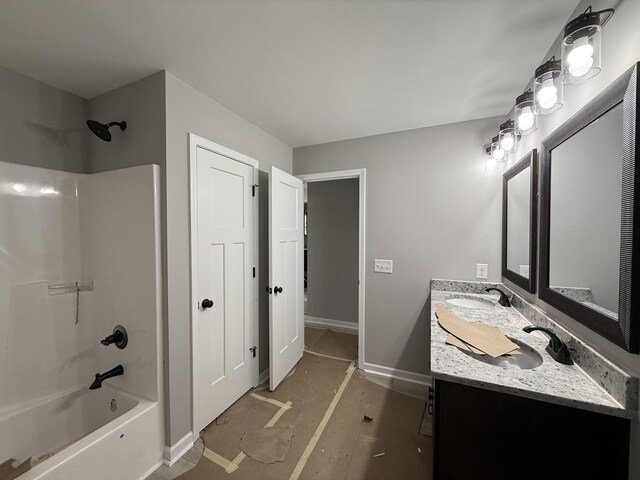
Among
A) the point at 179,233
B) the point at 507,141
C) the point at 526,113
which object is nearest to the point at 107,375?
the point at 179,233

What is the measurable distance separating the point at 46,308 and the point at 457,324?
259 centimetres

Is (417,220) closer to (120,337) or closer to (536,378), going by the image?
(536,378)

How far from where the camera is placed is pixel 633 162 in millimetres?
752

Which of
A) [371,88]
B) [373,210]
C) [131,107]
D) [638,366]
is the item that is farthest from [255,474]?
[371,88]

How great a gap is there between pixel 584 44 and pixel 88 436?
2.76 m

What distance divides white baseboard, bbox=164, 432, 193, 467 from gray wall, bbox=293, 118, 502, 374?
1.60 meters

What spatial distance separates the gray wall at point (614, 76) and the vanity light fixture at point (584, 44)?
5cm

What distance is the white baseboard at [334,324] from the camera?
141 inches

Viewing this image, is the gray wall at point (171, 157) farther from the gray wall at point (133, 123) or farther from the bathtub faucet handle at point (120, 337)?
the bathtub faucet handle at point (120, 337)

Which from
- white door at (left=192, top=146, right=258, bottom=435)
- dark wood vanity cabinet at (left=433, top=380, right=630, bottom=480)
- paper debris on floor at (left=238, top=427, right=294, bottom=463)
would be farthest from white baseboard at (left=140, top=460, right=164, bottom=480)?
dark wood vanity cabinet at (left=433, top=380, right=630, bottom=480)

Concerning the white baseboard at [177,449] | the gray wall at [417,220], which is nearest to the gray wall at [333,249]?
the gray wall at [417,220]

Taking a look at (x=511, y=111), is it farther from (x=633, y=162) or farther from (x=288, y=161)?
(x=288, y=161)

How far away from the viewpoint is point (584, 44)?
0.85m

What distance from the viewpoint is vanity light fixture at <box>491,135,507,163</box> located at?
181cm
